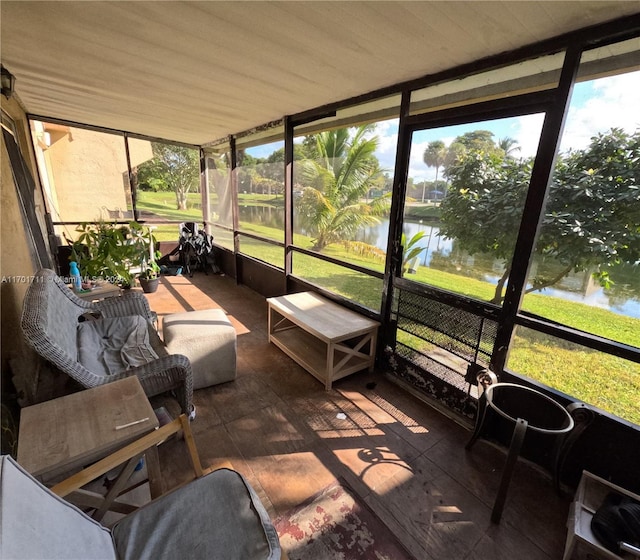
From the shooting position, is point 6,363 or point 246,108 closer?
point 6,363

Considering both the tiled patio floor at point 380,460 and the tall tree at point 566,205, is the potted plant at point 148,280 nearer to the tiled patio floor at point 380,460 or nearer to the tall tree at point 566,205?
the tiled patio floor at point 380,460

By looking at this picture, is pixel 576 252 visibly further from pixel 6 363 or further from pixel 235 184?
pixel 235 184

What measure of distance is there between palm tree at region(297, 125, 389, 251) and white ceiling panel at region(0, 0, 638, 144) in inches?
81.3

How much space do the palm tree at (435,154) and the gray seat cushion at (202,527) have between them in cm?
225

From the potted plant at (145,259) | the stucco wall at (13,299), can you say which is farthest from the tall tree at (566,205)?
the potted plant at (145,259)

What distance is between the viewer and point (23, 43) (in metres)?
1.84

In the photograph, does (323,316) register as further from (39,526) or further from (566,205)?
(39,526)

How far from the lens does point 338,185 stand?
17.0 ft

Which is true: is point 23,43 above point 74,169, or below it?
above

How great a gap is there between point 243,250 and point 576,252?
456 cm

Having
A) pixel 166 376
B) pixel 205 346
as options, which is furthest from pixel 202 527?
pixel 205 346

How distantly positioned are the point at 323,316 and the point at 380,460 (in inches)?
50.0

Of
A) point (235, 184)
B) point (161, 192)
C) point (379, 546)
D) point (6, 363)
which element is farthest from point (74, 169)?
point (379, 546)

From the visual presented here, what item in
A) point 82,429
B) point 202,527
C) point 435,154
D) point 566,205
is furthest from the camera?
point 435,154
